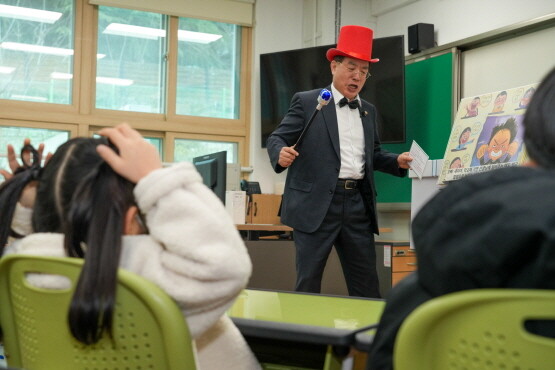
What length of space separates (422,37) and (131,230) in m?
5.13

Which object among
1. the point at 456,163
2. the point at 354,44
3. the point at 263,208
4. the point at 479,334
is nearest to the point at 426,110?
the point at 456,163

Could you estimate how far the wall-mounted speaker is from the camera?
230 inches

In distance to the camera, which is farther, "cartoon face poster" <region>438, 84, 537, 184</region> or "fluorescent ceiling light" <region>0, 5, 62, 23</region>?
"fluorescent ceiling light" <region>0, 5, 62, 23</region>

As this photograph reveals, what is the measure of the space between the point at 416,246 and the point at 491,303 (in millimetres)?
128

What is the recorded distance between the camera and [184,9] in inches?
259

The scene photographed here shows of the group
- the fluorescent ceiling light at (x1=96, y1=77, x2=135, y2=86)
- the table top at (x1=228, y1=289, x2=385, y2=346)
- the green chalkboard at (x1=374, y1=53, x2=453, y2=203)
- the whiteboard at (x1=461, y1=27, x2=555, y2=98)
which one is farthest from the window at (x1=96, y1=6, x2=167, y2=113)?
the table top at (x1=228, y1=289, x2=385, y2=346)

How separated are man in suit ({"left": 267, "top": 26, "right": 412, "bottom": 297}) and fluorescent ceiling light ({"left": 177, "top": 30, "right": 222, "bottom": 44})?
3696 mm

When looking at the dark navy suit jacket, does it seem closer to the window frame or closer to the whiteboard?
the whiteboard

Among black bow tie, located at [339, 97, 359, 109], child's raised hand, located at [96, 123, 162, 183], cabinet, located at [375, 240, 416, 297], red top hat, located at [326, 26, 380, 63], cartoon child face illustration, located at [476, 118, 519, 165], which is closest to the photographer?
child's raised hand, located at [96, 123, 162, 183]

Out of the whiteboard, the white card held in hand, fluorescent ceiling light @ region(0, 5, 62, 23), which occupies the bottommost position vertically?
the white card held in hand

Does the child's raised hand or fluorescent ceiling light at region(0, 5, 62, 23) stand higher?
fluorescent ceiling light at region(0, 5, 62, 23)

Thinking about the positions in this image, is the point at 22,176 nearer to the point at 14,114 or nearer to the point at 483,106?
the point at 483,106

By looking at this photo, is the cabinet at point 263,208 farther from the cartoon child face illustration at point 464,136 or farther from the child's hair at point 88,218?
the child's hair at point 88,218

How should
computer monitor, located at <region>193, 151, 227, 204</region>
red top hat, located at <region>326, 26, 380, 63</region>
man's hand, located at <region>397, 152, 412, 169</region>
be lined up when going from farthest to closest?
red top hat, located at <region>326, 26, 380, 63</region> < man's hand, located at <region>397, 152, 412, 169</region> < computer monitor, located at <region>193, 151, 227, 204</region>
